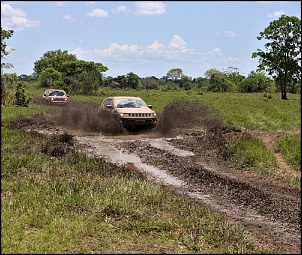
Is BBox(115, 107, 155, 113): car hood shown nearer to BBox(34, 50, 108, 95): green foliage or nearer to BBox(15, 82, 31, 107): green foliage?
BBox(15, 82, 31, 107): green foliage

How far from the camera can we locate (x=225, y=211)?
24.0ft

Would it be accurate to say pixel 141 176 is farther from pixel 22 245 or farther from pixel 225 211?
pixel 22 245

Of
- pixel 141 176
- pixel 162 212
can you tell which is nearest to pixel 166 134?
pixel 141 176

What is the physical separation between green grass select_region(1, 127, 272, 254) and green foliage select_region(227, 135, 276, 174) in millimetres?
2635

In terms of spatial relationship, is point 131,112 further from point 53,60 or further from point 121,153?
point 53,60

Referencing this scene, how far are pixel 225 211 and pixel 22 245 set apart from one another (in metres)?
3.73

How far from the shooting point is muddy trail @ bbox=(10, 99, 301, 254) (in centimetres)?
684

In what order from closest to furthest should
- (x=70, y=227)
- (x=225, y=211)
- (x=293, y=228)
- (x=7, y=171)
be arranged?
(x=70, y=227)
(x=293, y=228)
(x=225, y=211)
(x=7, y=171)


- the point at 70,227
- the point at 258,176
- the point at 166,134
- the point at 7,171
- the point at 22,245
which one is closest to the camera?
the point at 22,245

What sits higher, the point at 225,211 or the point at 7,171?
the point at 7,171

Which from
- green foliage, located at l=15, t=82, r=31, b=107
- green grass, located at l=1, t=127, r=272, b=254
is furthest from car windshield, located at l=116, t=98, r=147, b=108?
green grass, located at l=1, t=127, r=272, b=254

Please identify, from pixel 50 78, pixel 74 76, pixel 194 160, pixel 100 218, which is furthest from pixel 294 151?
pixel 50 78

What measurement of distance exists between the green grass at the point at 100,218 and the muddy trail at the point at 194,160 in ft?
2.35

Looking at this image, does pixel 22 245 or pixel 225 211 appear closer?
pixel 22 245
